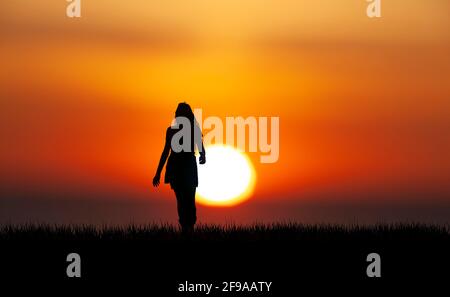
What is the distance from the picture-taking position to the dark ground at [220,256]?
1470cm

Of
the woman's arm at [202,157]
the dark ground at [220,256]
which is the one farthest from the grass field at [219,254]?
the woman's arm at [202,157]

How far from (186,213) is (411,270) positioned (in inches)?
185

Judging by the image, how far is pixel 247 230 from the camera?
1812 centimetres

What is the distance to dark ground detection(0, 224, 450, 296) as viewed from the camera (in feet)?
48.2

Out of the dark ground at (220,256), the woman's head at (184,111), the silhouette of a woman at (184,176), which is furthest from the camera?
the silhouette of a woman at (184,176)

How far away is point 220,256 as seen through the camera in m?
15.7

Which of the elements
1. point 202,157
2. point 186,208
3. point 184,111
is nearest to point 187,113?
point 184,111

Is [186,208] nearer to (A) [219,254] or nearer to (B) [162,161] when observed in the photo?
(B) [162,161]

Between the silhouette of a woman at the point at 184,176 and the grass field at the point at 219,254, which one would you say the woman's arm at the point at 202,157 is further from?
the grass field at the point at 219,254

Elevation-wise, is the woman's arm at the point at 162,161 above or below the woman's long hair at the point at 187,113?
below
